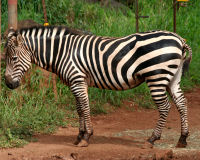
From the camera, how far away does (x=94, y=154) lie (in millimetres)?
5910

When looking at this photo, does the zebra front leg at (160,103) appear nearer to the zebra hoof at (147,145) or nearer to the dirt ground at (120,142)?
the zebra hoof at (147,145)

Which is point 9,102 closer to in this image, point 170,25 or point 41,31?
point 41,31

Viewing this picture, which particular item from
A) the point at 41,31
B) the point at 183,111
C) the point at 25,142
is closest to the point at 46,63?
the point at 41,31

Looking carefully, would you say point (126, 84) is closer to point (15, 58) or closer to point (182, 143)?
point (182, 143)

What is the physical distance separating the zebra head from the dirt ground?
1101mm

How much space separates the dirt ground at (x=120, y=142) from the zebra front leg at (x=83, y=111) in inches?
6.2

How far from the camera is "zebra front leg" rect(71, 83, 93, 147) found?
6.30 metres

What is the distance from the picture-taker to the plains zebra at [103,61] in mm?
6031

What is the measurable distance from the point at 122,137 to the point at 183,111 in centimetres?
123

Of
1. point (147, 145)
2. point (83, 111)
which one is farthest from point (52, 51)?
point (147, 145)

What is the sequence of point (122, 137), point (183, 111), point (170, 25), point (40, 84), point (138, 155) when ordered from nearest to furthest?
point (138, 155) → point (183, 111) → point (122, 137) → point (40, 84) → point (170, 25)

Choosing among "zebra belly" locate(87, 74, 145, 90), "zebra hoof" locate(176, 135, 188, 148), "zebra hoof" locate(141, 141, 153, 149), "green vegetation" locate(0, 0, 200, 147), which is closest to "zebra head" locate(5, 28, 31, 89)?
"green vegetation" locate(0, 0, 200, 147)

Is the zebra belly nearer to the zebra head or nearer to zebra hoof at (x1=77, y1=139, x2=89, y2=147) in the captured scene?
zebra hoof at (x1=77, y1=139, x2=89, y2=147)

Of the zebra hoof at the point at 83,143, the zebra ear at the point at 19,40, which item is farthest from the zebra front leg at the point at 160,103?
the zebra ear at the point at 19,40
